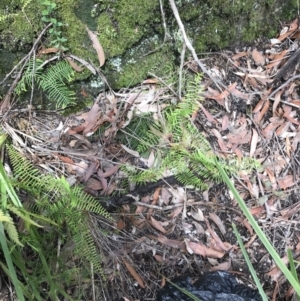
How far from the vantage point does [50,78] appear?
1984mm

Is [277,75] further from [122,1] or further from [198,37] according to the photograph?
[122,1]

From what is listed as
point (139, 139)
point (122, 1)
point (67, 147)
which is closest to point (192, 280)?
point (139, 139)

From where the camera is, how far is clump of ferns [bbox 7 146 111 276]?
189cm

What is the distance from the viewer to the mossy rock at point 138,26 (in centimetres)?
194

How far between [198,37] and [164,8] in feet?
0.90

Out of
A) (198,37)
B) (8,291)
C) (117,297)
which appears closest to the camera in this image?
(8,291)

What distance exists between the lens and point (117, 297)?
2.09 m

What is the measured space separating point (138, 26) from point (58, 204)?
102cm

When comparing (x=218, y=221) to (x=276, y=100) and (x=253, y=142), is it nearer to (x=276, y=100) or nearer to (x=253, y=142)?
(x=253, y=142)

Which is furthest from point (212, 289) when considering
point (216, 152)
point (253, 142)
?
point (253, 142)

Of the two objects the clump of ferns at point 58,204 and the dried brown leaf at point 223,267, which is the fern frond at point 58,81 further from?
the dried brown leaf at point 223,267

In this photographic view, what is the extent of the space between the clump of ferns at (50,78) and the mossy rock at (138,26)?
92mm

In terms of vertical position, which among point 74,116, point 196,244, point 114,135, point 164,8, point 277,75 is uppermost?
point 164,8

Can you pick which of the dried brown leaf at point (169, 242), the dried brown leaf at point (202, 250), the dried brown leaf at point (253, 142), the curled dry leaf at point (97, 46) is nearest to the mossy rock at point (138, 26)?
the curled dry leaf at point (97, 46)
